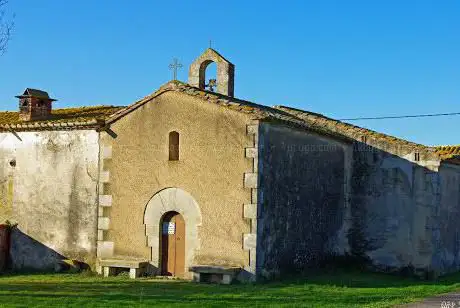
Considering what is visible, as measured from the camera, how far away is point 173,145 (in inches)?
627

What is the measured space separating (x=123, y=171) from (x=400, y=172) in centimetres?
740

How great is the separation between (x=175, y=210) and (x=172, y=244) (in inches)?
32.3

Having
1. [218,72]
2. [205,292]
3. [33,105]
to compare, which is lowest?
[205,292]

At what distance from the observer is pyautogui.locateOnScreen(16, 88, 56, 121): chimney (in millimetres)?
20344

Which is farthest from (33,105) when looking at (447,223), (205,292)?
(447,223)

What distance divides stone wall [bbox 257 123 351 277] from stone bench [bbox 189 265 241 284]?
0.66 meters

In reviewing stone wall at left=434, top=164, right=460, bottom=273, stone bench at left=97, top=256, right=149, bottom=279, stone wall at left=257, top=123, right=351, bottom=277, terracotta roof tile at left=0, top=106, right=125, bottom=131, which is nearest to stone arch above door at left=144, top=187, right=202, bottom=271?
stone bench at left=97, top=256, right=149, bottom=279

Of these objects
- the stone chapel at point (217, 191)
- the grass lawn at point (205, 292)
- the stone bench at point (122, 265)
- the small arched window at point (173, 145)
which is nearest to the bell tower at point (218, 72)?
the stone chapel at point (217, 191)

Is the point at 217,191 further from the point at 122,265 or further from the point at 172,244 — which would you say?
the point at 122,265

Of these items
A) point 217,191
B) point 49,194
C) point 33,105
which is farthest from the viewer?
point 33,105

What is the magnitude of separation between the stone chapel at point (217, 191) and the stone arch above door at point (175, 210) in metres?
0.02

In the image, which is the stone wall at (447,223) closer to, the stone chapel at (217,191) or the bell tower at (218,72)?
the stone chapel at (217,191)

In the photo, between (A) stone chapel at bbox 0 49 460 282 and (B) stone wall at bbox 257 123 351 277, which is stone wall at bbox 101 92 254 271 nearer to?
(A) stone chapel at bbox 0 49 460 282

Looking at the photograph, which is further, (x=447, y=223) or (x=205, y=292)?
(x=447, y=223)
